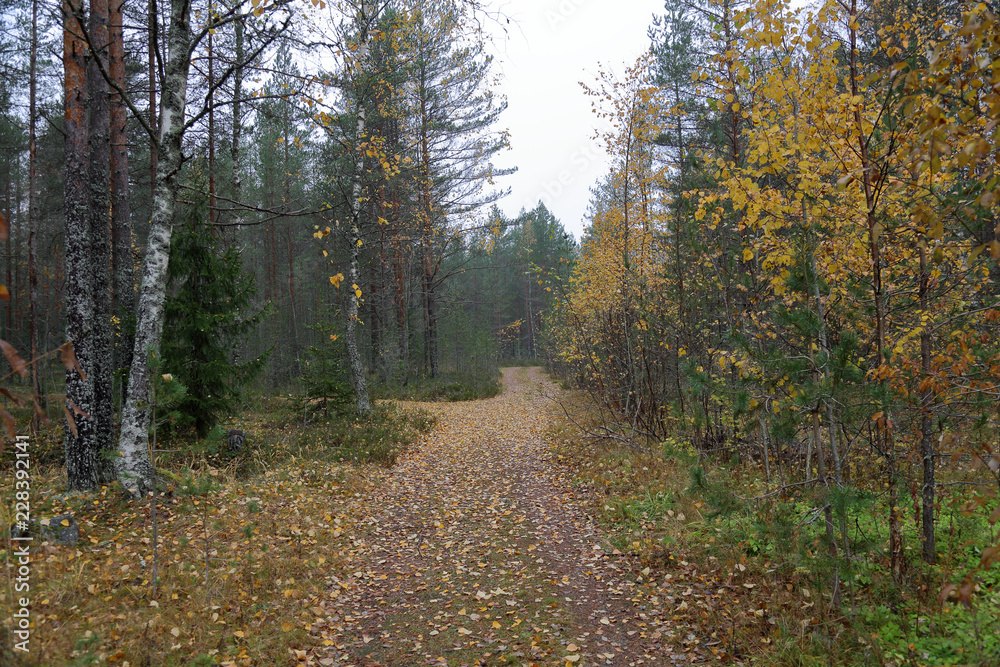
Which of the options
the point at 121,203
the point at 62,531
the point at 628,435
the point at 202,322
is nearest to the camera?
the point at 62,531

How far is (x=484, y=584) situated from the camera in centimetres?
493

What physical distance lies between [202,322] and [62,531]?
15.7 feet

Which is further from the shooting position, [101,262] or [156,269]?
[101,262]

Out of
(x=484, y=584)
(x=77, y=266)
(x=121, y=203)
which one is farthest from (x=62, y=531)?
(x=121, y=203)


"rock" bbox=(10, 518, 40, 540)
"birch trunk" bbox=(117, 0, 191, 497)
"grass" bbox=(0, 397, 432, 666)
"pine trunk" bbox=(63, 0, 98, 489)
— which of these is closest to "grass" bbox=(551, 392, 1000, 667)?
"grass" bbox=(0, 397, 432, 666)

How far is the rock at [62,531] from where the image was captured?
4652mm

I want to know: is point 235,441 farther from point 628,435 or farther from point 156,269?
point 628,435

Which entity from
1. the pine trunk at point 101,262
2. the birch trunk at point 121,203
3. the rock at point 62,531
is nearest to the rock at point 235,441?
the birch trunk at point 121,203

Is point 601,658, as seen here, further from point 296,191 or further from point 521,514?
point 296,191

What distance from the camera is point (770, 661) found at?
11.2 feet

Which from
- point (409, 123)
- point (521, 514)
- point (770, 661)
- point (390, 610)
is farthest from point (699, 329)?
point (409, 123)

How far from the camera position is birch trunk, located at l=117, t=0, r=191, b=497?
18.5 ft

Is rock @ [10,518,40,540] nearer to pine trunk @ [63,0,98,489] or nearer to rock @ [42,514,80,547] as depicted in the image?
rock @ [42,514,80,547]

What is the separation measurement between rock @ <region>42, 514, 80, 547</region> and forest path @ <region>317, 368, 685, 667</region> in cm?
247
